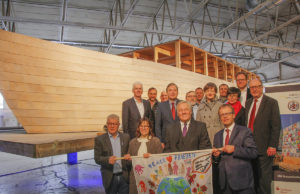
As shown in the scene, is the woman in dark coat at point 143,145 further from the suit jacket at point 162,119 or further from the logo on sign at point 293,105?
the logo on sign at point 293,105

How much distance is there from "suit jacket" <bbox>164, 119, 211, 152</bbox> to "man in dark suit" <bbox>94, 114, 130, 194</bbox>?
601 millimetres

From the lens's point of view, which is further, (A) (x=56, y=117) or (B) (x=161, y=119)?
(A) (x=56, y=117)

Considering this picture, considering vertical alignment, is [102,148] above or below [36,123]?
below

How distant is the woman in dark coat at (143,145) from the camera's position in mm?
2305

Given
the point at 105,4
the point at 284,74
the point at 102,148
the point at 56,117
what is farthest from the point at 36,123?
the point at 284,74

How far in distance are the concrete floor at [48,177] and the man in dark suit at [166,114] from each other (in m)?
2.01

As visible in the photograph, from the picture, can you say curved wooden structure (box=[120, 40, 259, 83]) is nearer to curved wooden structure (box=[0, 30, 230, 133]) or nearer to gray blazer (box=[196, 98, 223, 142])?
curved wooden structure (box=[0, 30, 230, 133])

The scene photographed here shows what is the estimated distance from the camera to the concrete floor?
4123 mm

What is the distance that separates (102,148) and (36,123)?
5.16ft

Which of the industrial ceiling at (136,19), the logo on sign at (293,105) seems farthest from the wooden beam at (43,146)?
the industrial ceiling at (136,19)

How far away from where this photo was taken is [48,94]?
343 centimetres

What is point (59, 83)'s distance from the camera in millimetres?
3562

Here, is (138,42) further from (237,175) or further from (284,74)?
(284,74)

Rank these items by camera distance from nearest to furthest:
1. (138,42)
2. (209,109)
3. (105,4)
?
1. (209,109)
2. (105,4)
3. (138,42)
